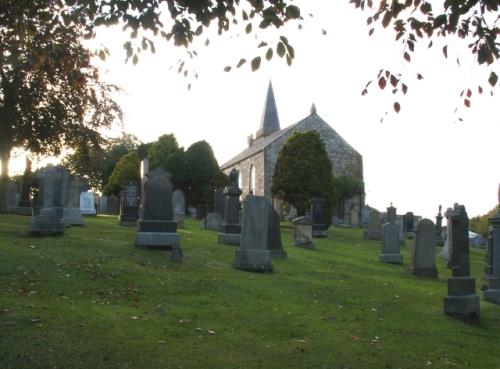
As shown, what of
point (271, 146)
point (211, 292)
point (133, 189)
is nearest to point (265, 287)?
point (211, 292)

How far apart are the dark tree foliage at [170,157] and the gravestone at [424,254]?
32.1 meters

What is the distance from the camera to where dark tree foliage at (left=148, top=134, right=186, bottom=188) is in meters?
45.3

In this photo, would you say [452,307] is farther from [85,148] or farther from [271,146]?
[271,146]

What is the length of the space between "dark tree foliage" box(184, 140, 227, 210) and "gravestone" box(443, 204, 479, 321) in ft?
111

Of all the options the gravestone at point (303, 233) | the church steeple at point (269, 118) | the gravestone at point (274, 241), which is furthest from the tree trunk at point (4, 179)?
the church steeple at point (269, 118)

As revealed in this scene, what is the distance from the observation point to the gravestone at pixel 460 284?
9180 millimetres

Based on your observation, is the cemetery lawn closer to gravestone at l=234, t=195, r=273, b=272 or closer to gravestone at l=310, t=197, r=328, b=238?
gravestone at l=234, t=195, r=273, b=272

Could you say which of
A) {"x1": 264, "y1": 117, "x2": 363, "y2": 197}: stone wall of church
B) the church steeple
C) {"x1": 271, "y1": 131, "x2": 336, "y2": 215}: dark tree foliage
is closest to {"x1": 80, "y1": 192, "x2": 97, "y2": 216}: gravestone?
{"x1": 271, "y1": 131, "x2": 336, "y2": 215}: dark tree foliage

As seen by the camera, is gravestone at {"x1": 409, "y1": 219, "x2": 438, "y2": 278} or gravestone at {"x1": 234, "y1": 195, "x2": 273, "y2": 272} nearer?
gravestone at {"x1": 234, "y1": 195, "x2": 273, "y2": 272}

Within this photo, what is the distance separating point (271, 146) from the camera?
47875 millimetres

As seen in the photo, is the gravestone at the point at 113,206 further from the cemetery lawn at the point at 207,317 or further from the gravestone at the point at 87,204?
the cemetery lawn at the point at 207,317

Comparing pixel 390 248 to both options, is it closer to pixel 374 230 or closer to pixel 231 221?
pixel 231 221

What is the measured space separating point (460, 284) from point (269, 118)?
61.9 meters

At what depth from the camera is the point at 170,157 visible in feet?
152
